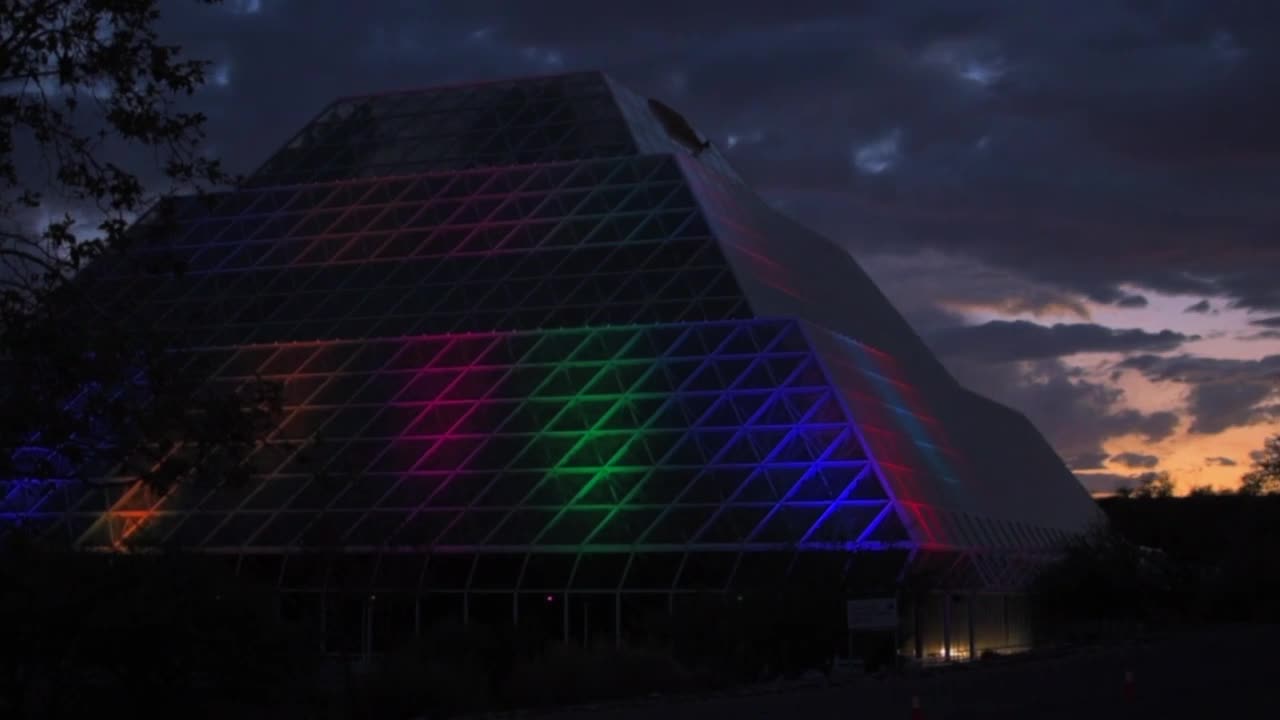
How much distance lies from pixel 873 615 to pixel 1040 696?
6616 millimetres

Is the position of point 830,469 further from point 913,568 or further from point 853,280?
point 853,280

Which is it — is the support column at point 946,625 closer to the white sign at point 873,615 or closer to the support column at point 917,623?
the support column at point 917,623

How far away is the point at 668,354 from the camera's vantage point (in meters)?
52.5

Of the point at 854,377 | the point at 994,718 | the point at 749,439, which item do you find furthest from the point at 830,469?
the point at 994,718

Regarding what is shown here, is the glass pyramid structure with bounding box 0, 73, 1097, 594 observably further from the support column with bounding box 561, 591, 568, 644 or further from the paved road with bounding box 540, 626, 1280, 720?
the paved road with bounding box 540, 626, 1280, 720

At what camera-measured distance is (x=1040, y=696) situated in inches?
1196

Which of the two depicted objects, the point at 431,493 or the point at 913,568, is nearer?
the point at 913,568

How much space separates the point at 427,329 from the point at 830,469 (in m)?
16.8

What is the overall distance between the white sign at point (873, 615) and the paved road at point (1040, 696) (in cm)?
129

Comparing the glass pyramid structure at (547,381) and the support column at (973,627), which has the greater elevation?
the glass pyramid structure at (547,381)

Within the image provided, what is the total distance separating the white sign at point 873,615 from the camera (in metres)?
36.3

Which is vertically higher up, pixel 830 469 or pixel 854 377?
pixel 854 377

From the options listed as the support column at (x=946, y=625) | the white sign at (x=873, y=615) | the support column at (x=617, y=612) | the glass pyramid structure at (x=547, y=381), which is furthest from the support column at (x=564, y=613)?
the support column at (x=946, y=625)

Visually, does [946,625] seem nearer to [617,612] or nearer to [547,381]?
[617,612]
